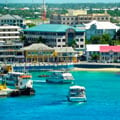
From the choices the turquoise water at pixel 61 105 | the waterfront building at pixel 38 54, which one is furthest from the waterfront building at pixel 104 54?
the turquoise water at pixel 61 105

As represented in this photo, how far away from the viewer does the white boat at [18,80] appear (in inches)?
1065

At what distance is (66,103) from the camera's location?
25.0m

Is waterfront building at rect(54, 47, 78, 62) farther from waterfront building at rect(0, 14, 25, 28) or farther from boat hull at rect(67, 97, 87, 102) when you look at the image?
boat hull at rect(67, 97, 87, 102)

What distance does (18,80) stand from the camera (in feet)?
91.1

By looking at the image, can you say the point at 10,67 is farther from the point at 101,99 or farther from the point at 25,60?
the point at 101,99

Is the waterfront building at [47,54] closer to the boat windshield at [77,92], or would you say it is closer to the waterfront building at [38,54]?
the waterfront building at [38,54]

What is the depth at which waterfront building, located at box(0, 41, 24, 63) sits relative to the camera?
36.8 meters

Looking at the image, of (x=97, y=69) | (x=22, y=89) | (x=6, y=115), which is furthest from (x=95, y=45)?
(x=6, y=115)

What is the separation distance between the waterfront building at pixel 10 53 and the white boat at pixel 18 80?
21.0ft

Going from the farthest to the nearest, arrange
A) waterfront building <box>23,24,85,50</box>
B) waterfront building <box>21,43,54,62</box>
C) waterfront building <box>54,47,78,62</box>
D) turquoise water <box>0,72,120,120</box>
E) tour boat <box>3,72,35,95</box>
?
waterfront building <box>23,24,85,50</box> → waterfront building <box>54,47,78,62</box> → waterfront building <box>21,43,54,62</box> → tour boat <box>3,72,35,95</box> → turquoise water <box>0,72,120,120</box>

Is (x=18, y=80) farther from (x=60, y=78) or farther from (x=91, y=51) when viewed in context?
(x=91, y=51)

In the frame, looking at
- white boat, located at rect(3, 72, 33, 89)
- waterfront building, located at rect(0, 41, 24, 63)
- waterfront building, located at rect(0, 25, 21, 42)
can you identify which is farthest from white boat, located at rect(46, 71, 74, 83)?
waterfront building, located at rect(0, 25, 21, 42)

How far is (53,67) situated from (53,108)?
11384 millimetres

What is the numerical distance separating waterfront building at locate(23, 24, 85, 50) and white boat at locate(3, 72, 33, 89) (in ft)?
33.3
